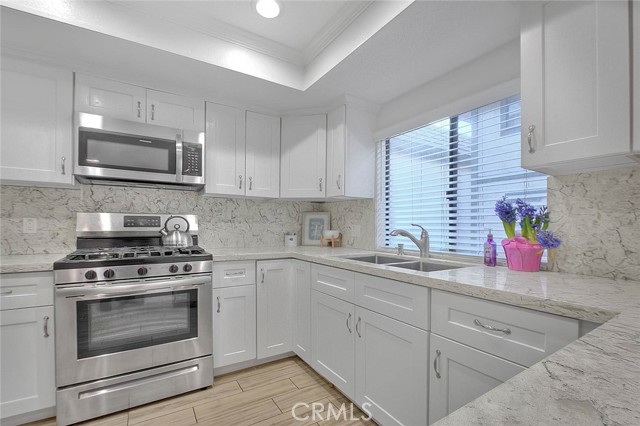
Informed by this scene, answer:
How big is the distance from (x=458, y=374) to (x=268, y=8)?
7.45 feet

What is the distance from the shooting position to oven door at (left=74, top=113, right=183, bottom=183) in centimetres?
201

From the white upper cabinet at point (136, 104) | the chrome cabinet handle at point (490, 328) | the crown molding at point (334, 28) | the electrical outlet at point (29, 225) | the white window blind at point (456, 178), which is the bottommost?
the chrome cabinet handle at point (490, 328)

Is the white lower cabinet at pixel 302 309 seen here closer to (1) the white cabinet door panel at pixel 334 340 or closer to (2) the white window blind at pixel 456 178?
(1) the white cabinet door panel at pixel 334 340

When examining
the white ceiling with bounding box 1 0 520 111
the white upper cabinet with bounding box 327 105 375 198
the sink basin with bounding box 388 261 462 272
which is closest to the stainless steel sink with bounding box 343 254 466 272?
the sink basin with bounding box 388 261 462 272

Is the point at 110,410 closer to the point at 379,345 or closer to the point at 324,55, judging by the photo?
the point at 379,345

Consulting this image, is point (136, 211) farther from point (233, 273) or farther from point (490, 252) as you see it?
point (490, 252)

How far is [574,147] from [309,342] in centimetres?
207

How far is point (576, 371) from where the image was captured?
0.50 m

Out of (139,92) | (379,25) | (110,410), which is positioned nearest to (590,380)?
(379,25)

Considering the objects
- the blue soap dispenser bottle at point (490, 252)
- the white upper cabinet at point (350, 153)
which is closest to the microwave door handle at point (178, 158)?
the white upper cabinet at point (350, 153)

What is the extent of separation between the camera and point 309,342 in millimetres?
2303

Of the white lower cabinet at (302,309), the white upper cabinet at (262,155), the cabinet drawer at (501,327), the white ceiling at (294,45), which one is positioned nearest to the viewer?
the cabinet drawer at (501,327)

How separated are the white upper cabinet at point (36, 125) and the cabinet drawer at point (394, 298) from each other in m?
2.16

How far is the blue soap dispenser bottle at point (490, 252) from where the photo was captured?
1686 millimetres
